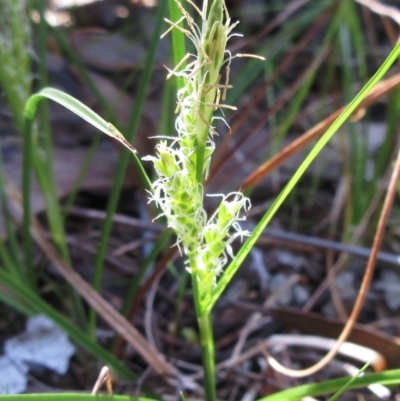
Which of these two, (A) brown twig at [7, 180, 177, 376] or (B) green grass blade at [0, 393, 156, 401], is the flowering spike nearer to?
(B) green grass blade at [0, 393, 156, 401]

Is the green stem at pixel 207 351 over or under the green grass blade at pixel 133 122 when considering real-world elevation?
under

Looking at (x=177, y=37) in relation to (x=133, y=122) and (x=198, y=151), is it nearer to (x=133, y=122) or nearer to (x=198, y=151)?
(x=198, y=151)

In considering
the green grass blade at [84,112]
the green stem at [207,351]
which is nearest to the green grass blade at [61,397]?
the green stem at [207,351]

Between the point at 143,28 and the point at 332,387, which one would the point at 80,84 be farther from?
the point at 332,387

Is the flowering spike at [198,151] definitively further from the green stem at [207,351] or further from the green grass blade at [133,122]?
the green grass blade at [133,122]

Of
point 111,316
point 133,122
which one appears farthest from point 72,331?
point 133,122

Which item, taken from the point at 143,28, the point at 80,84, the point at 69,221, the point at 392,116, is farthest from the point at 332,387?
the point at 143,28

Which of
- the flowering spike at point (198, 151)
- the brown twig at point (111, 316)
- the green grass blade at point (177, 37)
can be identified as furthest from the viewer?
the brown twig at point (111, 316)

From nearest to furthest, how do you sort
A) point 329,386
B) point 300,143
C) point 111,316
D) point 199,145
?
point 199,145 → point 329,386 → point 300,143 → point 111,316

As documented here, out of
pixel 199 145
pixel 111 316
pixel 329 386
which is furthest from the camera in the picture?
pixel 111 316

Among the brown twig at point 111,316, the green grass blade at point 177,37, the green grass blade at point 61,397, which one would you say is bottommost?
the green grass blade at point 61,397

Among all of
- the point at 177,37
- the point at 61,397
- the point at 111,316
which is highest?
the point at 177,37
